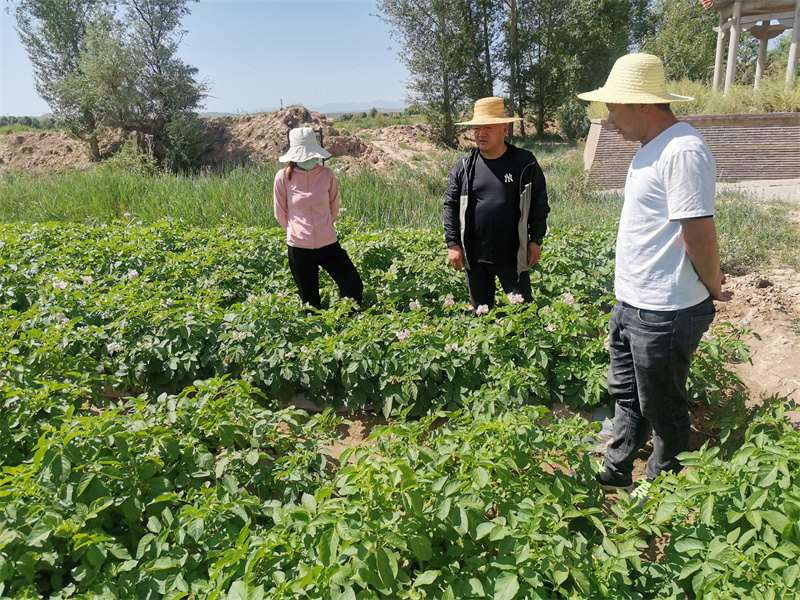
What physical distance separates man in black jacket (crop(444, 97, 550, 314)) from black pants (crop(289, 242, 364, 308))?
93 cm

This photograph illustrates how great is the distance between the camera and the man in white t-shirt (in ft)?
6.23

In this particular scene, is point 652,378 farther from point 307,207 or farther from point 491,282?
point 307,207

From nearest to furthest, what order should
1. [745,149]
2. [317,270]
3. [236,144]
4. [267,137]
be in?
1. [317,270]
2. [745,149]
3. [267,137]
4. [236,144]

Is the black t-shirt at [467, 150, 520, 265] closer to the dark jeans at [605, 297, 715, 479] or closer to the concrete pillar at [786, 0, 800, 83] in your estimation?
the dark jeans at [605, 297, 715, 479]

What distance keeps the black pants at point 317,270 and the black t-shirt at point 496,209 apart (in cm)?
108

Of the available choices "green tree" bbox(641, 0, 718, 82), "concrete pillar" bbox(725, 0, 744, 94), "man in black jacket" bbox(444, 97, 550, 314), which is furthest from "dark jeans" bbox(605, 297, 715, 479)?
"green tree" bbox(641, 0, 718, 82)

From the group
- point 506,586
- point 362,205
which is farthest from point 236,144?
point 506,586

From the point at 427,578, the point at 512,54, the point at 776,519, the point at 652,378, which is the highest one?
the point at 512,54

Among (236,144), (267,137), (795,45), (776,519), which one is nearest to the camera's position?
(776,519)

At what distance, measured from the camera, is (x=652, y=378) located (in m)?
2.11

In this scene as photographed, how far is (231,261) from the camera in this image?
458 centimetres

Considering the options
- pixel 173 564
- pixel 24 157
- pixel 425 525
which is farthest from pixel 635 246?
pixel 24 157

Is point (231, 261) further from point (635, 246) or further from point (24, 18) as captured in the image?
point (24, 18)

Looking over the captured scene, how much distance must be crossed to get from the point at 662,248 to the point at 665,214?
119mm
